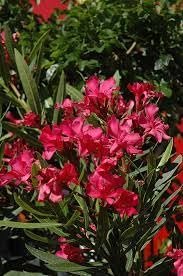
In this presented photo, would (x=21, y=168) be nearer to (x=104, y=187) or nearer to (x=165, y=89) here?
(x=104, y=187)

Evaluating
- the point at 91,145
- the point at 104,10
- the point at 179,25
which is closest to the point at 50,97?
the point at 104,10

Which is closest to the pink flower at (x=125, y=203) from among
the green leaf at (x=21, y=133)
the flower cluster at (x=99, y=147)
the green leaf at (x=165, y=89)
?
the flower cluster at (x=99, y=147)

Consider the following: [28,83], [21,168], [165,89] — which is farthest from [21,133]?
[165,89]

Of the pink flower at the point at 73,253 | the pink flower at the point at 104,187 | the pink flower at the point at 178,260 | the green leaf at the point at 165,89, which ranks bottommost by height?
the green leaf at the point at 165,89

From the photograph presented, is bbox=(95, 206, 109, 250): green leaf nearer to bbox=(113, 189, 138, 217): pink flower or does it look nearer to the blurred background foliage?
bbox=(113, 189, 138, 217): pink flower

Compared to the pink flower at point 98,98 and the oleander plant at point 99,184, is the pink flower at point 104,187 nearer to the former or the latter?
the oleander plant at point 99,184

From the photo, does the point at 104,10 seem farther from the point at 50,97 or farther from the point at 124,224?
the point at 124,224

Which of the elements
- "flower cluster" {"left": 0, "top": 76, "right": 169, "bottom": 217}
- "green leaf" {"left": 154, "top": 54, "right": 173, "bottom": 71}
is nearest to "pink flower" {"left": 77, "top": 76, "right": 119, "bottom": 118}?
"flower cluster" {"left": 0, "top": 76, "right": 169, "bottom": 217}
